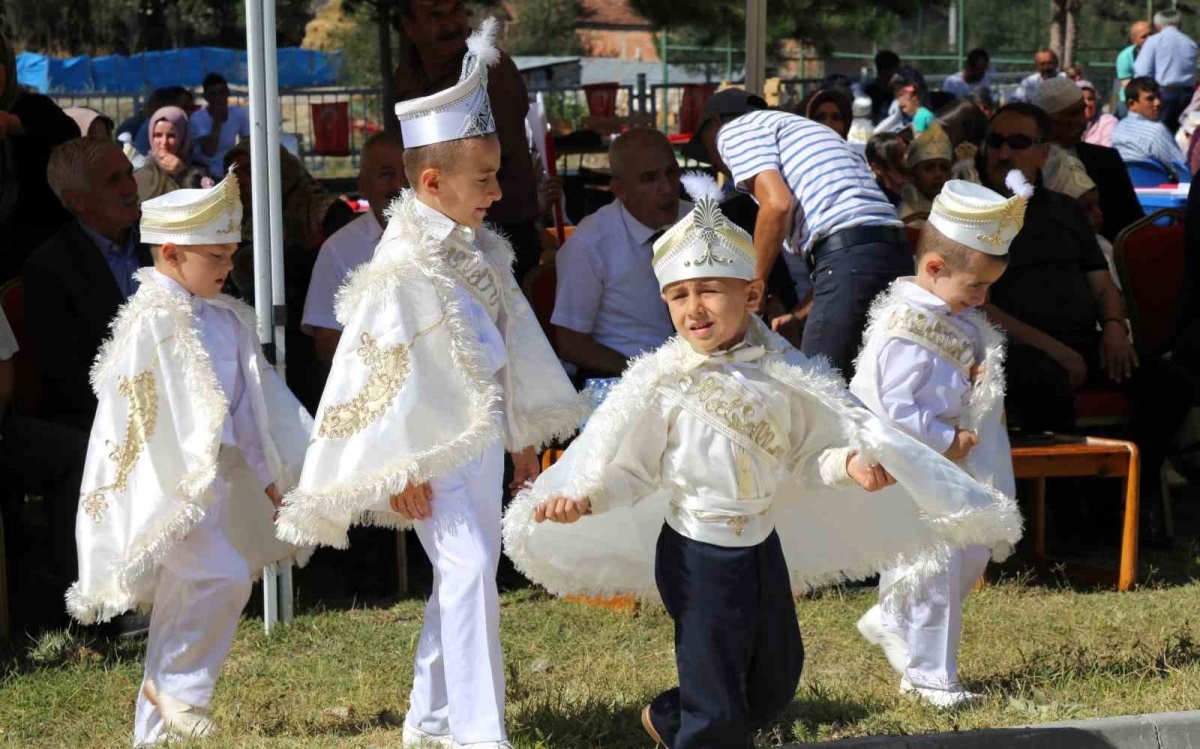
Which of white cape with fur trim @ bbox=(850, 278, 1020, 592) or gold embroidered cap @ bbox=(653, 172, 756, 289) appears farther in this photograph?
white cape with fur trim @ bbox=(850, 278, 1020, 592)

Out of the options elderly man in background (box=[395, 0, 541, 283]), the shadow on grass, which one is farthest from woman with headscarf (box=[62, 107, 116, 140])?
the shadow on grass

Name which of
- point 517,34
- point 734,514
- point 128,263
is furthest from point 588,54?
point 734,514

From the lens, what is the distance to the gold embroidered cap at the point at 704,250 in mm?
3879

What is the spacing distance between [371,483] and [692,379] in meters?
0.86

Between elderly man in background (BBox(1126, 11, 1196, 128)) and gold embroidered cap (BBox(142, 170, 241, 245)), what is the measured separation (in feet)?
50.2

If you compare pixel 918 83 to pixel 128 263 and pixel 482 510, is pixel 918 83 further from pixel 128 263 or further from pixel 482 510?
pixel 482 510

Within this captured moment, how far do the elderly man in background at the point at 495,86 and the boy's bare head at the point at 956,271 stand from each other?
2560 millimetres

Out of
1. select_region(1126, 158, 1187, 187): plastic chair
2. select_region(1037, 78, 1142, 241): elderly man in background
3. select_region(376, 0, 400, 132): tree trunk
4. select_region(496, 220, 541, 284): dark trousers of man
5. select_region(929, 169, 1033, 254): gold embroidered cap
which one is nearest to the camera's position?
select_region(929, 169, 1033, 254): gold embroidered cap

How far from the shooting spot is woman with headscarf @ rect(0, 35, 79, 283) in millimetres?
7027

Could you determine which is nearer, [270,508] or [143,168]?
[270,508]

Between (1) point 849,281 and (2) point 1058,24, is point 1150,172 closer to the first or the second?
(1) point 849,281

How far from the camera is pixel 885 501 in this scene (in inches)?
170

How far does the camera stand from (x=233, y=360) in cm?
462

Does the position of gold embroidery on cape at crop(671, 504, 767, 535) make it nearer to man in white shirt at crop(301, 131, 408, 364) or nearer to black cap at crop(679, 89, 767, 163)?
man in white shirt at crop(301, 131, 408, 364)
